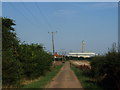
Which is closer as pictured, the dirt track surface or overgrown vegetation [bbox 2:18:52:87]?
overgrown vegetation [bbox 2:18:52:87]

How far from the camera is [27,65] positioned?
92.6ft

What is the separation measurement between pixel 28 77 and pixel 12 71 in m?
12.7

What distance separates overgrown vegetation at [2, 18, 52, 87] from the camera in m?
17.2

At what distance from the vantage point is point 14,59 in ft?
58.8

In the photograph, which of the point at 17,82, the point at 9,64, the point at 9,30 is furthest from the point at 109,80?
the point at 9,30

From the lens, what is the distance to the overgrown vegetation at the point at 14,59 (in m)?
17.2

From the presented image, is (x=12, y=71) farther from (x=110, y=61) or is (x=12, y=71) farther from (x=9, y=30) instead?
(x=9, y=30)

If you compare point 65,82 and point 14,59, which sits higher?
point 14,59

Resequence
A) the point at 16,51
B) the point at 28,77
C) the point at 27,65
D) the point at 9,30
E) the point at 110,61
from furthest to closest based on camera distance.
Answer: the point at 28,77
the point at 27,65
the point at 9,30
the point at 16,51
the point at 110,61

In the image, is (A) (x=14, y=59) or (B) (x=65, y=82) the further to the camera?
(B) (x=65, y=82)

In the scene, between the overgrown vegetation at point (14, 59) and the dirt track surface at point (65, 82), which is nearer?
the overgrown vegetation at point (14, 59)

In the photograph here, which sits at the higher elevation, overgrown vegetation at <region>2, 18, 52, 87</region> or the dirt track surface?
overgrown vegetation at <region>2, 18, 52, 87</region>

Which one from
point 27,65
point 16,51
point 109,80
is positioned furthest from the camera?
point 27,65

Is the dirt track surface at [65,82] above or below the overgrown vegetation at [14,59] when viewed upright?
below
